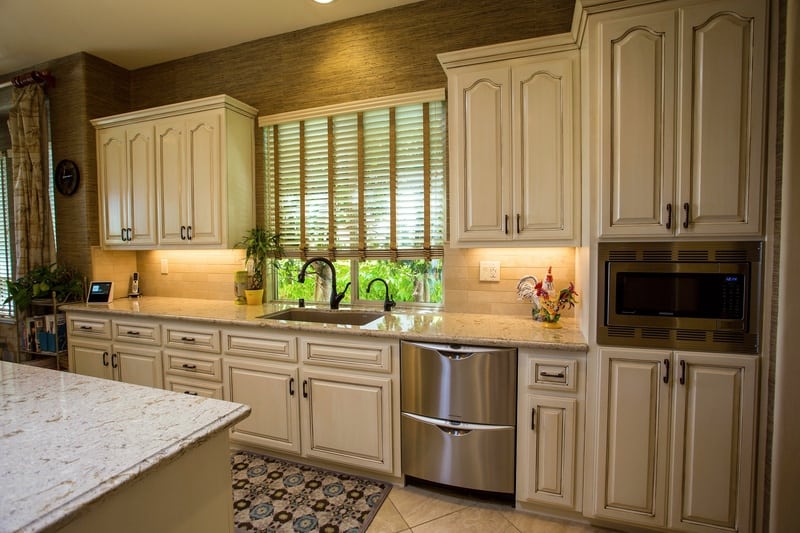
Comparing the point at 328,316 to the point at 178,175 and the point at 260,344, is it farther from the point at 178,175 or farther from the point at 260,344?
the point at 178,175

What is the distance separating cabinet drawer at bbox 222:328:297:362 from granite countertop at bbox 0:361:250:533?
3.49 feet

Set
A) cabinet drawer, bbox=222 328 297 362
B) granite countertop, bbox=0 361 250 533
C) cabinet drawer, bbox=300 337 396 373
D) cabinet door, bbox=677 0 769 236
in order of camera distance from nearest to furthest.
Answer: granite countertop, bbox=0 361 250 533, cabinet door, bbox=677 0 769 236, cabinet drawer, bbox=300 337 396 373, cabinet drawer, bbox=222 328 297 362

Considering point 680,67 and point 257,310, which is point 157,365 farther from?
point 680,67

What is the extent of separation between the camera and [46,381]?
4.22ft

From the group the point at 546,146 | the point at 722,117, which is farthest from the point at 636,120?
the point at 546,146

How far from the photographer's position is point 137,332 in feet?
8.96

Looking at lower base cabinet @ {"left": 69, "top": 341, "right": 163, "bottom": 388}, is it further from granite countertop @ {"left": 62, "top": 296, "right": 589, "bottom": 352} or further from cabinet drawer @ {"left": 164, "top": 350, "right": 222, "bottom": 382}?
granite countertop @ {"left": 62, "top": 296, "right": 589, "bottom": 352}

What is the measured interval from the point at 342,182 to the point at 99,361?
227cm

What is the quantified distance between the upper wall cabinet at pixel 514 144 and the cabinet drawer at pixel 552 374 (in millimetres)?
633

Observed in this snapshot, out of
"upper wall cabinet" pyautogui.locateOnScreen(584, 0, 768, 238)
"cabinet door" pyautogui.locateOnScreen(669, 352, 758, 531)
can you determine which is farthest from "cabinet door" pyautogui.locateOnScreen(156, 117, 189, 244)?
"cabinet door" pyautogui.locateOnScreen(669, 352, 758, 531)

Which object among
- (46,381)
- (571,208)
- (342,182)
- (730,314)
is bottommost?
(46,381)

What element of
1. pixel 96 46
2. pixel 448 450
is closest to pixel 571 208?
pixel 448 450

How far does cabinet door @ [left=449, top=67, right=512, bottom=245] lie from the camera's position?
2.10 m

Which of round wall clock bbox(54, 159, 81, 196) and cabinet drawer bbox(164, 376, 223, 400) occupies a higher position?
round wall clock bbox(54, 159, 81, 196)
